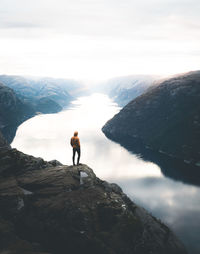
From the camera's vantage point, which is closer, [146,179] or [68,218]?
[68,218]

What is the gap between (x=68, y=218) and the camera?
28250mm

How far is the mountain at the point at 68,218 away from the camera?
86.6ft

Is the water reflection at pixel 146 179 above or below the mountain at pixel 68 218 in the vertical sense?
below

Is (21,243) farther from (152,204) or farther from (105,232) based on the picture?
(152,204)

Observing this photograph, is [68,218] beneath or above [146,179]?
above

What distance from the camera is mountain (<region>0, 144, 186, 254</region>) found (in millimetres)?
26392

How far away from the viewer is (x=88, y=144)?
189625 millimetres

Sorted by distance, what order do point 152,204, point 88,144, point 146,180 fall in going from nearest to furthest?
point 152,204
point 146,180
point 88,144

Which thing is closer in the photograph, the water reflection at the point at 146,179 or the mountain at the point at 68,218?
the mountain at the point at 68,218

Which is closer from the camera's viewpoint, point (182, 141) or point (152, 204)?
point (152, 204)

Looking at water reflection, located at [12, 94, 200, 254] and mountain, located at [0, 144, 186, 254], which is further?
water reflection, located at [12, 94, 200, 254]

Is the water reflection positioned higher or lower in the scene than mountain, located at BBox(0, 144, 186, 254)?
lower

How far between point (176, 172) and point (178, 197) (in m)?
37.2

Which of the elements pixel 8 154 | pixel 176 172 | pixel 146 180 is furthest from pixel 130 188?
pixel 8 154
